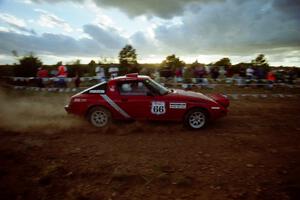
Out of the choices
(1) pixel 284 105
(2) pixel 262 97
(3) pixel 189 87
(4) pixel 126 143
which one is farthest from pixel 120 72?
(4) pixel 126 143

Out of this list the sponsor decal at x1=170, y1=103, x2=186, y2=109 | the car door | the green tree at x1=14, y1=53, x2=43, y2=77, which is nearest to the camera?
the sponsor decal at x1=170, y1=103, x2=186, y2=109

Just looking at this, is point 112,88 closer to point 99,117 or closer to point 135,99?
point 135,99

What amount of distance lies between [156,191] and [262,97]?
1070 centimetres

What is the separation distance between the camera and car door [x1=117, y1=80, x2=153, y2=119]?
6.80 metres

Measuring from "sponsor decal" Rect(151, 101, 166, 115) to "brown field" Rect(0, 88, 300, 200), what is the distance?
0.48 meters

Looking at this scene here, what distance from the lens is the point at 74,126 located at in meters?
7.30

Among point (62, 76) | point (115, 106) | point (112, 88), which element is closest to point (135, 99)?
point (115, 106)

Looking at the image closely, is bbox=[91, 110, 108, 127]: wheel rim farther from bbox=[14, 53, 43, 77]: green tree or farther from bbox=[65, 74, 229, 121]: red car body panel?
bbox=[14, 53, 43, 77]: green tree

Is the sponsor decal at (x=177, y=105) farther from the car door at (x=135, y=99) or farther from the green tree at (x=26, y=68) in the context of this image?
the green tree at (x=26, y=68)

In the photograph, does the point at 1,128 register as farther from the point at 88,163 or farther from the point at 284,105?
the point at 284,105

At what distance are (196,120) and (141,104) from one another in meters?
1.65

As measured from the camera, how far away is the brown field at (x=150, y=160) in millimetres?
3844

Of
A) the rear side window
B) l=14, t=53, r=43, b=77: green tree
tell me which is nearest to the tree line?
l=14, t=53, r=43, b=77: green tree

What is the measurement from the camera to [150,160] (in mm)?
4863
